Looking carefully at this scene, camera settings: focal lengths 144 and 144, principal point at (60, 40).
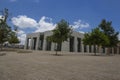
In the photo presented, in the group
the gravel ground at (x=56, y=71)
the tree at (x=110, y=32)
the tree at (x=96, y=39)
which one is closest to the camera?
the gravel ground at (x=56, y=71)

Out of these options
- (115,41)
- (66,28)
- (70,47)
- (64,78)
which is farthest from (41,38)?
(64,78)

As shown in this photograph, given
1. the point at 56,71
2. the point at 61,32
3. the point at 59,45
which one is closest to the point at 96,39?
the point at 61,32

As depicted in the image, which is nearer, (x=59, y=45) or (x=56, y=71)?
(x=56, y=71)

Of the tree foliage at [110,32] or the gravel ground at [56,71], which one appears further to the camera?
the tree foliage at [110,32]

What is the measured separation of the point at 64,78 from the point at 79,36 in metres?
51.3

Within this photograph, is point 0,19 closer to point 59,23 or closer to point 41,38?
point 59,23

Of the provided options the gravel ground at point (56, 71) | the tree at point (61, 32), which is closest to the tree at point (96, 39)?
the tree at point (61, 32)

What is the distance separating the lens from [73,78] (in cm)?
648

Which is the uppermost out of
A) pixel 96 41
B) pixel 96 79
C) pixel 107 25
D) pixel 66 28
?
pixel 107 25

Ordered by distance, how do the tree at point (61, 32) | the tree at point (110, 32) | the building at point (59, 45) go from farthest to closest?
the building at point (59, 45)
the tree at point (110, 32)
the tree at point (61, 32)

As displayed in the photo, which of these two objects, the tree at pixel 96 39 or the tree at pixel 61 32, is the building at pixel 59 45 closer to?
the tree at pixel 96 39

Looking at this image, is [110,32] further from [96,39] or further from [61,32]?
[61,32]

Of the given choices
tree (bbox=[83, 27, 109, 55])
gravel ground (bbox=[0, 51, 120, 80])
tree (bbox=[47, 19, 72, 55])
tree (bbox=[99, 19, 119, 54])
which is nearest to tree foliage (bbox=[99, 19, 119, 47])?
tree (bbox=[99, 19, 119, 54])

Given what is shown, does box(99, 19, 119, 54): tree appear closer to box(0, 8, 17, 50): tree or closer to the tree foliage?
the tree foliage
